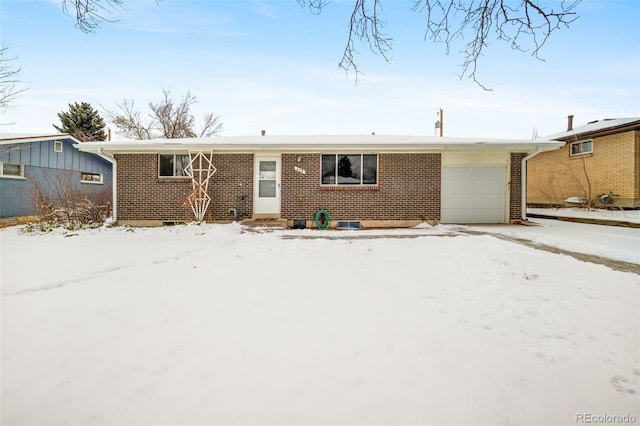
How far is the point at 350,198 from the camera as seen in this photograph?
9.33 meters

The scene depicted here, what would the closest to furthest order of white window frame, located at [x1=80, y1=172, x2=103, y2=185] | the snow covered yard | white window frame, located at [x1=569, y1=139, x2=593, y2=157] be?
the snow covered yard → white window frame, located at [x1=569, y1=139, x2=593, y2=157] → white window frame, located at [x1=80, y1=172, x2=103, y2=185]

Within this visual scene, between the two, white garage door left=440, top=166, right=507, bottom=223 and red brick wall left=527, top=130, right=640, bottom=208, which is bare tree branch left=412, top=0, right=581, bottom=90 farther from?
red brick wall left=527, top=130, right=640, bottom=208

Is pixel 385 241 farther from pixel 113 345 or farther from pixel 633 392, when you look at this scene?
pixel 113 345

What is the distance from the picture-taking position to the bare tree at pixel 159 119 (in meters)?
25.4

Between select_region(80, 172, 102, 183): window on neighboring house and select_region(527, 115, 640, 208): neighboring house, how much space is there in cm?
2493

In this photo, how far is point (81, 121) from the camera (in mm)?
24781

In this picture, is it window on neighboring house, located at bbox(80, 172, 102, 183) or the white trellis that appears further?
window on neighboring house, located at bbox(80, 172, 102, 183)

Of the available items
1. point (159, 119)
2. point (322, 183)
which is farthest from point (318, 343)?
point (159, 119)

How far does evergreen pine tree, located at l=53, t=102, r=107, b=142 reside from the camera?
24.7 m

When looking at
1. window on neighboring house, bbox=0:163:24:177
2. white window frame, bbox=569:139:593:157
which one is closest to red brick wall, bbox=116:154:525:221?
window on neighboring house, bbox=0:163:24:177

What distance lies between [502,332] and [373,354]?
3.90 ft

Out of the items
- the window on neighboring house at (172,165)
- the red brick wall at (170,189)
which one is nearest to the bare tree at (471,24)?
the red brick wall at (170,189)

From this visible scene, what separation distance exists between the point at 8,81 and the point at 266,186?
29.0ft

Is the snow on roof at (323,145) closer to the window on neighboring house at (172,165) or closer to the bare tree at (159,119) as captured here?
the window on neighboring house at (172,165)
